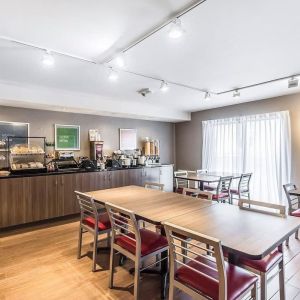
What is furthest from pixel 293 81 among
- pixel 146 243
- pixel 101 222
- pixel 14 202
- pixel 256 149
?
pixel 14 202

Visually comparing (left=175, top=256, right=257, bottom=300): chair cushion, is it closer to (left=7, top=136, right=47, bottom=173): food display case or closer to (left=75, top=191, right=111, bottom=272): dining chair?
(left=75, top=191, right=111, bottom=272): dining chair

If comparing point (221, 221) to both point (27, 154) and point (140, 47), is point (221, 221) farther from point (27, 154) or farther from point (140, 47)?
point (27, 154)

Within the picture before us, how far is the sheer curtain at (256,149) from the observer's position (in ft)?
15.6

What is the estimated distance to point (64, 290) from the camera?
2.20m

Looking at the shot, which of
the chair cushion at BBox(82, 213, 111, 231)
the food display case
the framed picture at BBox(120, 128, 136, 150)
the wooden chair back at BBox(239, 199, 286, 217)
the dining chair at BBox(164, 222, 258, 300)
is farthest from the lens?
the framed picture at BBox(120, 128, 136, 150)

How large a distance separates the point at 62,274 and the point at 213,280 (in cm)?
177

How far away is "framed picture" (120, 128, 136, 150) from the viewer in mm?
5812

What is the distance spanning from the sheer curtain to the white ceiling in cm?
91

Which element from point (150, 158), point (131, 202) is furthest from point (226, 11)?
point (150, 158)

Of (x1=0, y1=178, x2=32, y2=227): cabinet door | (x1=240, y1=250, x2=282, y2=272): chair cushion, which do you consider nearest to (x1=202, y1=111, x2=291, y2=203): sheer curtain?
(x1=240, y1=250, x2=282, y2=272): chair cushion

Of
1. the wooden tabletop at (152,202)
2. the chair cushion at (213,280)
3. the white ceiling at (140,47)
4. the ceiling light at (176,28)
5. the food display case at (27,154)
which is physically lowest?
the chair cushion at (213,280)

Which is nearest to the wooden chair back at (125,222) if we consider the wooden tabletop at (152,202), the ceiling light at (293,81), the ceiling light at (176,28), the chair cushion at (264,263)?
the wooden tabletop at (152,202)

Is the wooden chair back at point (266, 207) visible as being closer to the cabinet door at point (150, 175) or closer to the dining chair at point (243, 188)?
the dining chair at point (243, 188)

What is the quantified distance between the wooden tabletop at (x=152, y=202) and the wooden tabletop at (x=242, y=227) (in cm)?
14
